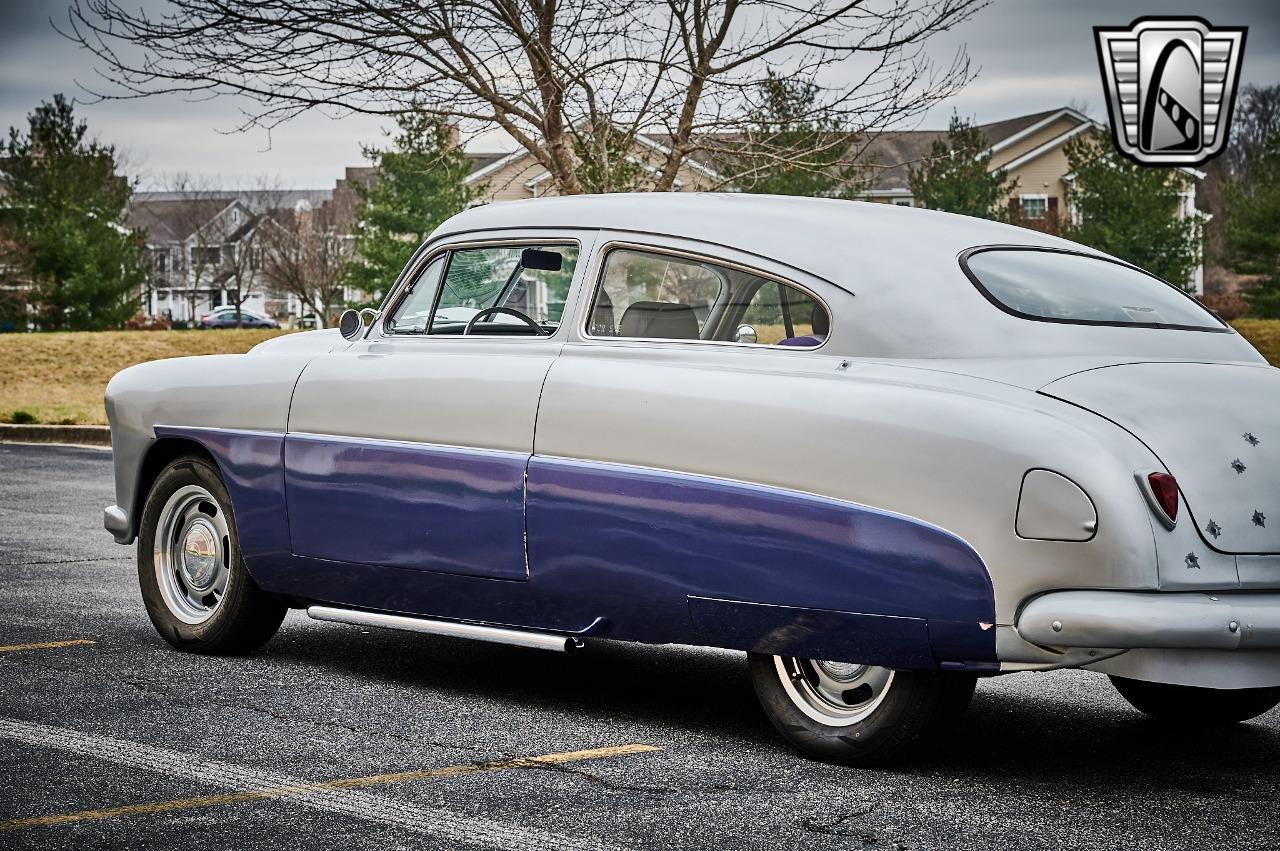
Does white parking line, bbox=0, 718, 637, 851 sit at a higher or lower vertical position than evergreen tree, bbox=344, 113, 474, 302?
lower

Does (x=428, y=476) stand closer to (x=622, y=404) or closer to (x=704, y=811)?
(x=622, y=404)

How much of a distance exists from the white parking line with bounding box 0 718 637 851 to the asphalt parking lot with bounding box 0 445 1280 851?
1cm

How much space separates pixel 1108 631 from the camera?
4402 mm

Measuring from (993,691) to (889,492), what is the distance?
2021mm

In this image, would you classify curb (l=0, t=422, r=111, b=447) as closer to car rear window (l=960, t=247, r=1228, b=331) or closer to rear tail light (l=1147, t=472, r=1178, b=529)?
car rear window (l=960, t=247, r=1228, b=331)

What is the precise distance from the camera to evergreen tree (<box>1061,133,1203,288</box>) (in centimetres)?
4175

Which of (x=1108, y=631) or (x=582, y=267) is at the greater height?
(x=582, y=267)

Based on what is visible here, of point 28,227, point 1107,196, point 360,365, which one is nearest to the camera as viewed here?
point 360,365

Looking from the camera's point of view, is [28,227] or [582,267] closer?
[582,267]

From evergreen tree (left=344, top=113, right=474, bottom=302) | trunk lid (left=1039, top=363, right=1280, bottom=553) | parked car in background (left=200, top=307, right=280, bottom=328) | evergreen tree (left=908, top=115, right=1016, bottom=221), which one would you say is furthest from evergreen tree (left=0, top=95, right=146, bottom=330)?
trunk lid (left=1039, top=363, right=1280, bottom=553)

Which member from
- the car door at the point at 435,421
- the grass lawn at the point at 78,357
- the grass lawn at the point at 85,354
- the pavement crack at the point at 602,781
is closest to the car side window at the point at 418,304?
the car door at the point at 435,421

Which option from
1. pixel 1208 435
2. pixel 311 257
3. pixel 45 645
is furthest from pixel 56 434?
pixel 311 257

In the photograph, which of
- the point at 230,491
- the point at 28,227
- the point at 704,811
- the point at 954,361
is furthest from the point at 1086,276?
the point at 28,227

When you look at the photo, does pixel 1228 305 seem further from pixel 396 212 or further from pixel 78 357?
pixel 78 357
